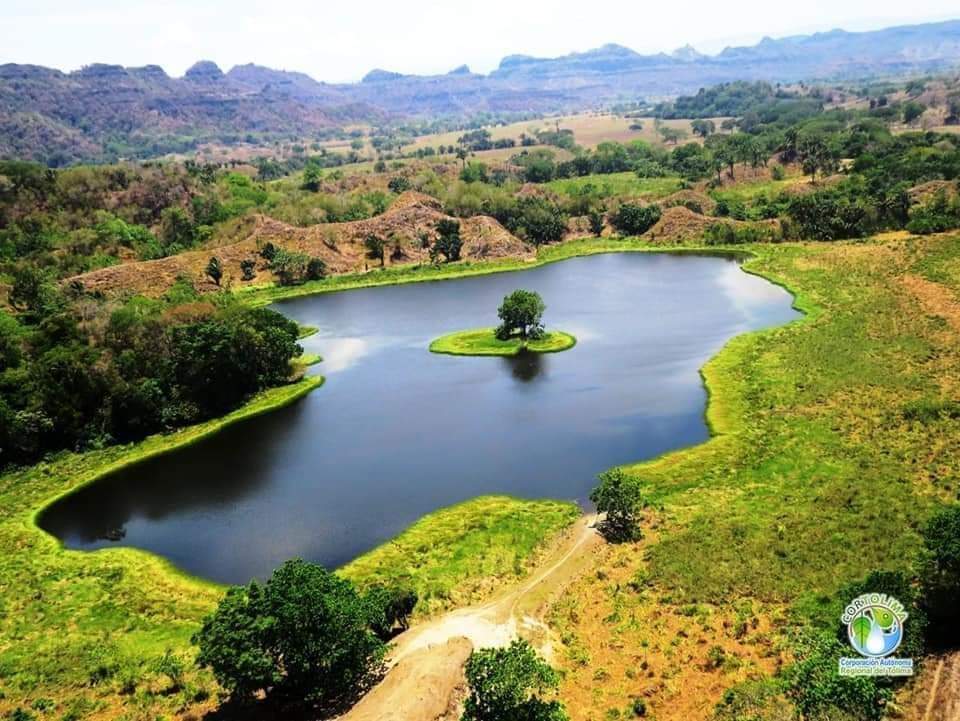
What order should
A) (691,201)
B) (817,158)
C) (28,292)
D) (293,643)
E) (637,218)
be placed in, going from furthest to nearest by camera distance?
(817,158), (691,201), (637,218), (28,292), (293,643)

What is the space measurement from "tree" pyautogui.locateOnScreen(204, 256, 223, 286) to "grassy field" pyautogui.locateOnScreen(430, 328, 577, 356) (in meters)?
55.4

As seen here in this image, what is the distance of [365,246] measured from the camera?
138375 millimetres

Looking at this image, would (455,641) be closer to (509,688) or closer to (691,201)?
(509,688)

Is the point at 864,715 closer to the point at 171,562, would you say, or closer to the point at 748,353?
the point at 171,562

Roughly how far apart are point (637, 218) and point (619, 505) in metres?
110

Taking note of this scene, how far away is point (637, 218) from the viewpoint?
475 feet

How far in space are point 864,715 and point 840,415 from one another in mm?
36116

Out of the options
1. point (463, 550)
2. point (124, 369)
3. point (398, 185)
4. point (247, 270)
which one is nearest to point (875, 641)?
point (463, 550)

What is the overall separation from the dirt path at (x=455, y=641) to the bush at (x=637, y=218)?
110 metres

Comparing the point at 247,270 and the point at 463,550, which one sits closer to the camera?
the point at 463,550

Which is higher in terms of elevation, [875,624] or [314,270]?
[314,270]

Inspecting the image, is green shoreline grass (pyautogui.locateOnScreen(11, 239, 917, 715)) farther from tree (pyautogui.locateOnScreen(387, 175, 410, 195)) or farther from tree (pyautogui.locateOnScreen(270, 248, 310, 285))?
tree (pyautogui.locateOnScreen(387, 175, 410, 195))

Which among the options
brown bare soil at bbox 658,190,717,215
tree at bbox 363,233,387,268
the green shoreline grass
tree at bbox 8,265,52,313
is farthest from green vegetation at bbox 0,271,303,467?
brown bare soil at bbox 658,190,717,215

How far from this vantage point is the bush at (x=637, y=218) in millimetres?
144625
